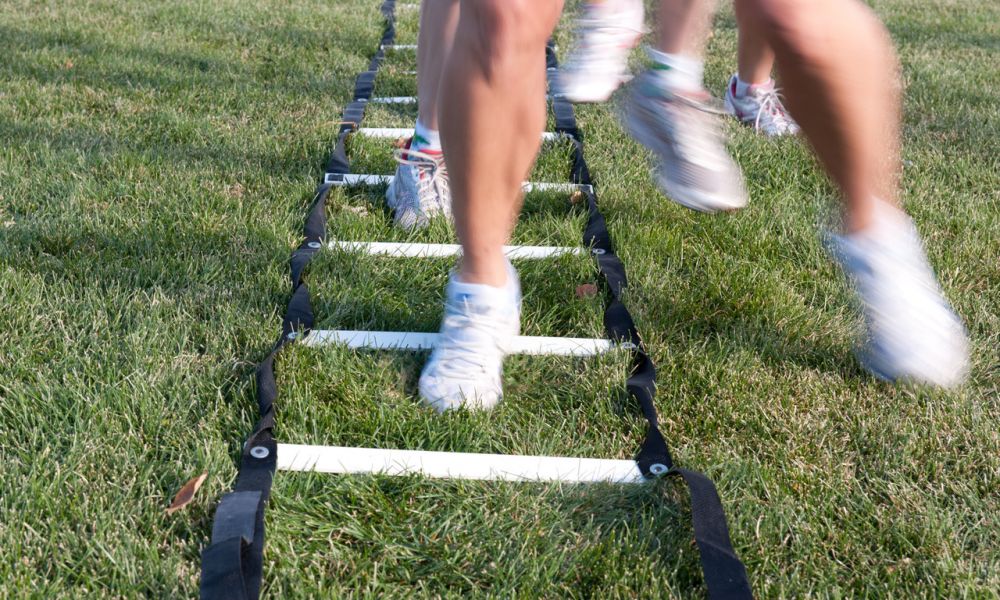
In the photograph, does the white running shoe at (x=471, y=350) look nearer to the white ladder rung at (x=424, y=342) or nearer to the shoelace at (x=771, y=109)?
the white ladder rung at (x=424, y=342)

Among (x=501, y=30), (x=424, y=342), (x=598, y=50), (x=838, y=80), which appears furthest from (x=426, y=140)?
(x=838, y=80)

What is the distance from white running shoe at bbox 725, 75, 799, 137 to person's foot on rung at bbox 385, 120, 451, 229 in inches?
65.3

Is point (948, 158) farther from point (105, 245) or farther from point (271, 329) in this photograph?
point (105, 245)

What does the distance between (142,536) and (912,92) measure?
4240mm

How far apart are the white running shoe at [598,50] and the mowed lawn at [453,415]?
50 centimetres

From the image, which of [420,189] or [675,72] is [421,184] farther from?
[675,72]

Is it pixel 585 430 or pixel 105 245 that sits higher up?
pixel 585 430

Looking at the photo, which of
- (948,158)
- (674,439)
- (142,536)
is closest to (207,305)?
(142,536)

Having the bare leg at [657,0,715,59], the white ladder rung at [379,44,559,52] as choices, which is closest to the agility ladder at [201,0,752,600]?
the bare leg at [657,0,715,59]

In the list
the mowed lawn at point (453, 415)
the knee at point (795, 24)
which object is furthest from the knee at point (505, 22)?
the mowed lawn at point (453, 415)

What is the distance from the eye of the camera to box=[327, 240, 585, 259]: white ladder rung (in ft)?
8.54

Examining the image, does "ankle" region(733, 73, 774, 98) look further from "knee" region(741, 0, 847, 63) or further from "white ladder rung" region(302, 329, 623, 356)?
"knee" region(741, 0, 847, 63)

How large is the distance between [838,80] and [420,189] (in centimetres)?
151

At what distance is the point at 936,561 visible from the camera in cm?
153
